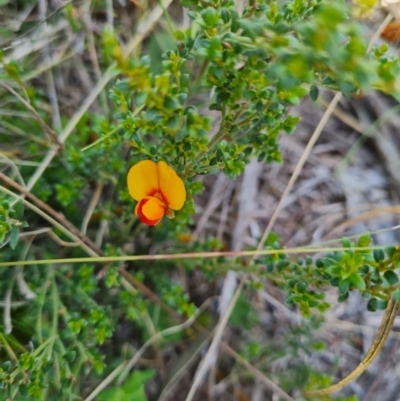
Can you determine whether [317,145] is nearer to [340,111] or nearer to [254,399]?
[340,111]

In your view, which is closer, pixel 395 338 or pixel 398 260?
pixel 398 260

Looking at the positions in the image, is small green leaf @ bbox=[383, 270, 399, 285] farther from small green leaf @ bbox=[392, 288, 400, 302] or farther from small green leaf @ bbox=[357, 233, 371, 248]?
small green leaf @ bbox=[357, 233, 371, 248]

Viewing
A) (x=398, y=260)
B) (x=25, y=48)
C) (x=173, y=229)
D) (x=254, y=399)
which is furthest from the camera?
(x=254, y=399)

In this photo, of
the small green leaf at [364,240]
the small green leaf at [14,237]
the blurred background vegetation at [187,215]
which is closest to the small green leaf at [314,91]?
the blurred background vegetation at [187,215]

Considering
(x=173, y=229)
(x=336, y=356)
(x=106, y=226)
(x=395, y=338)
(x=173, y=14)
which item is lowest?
(x=395, y=338)

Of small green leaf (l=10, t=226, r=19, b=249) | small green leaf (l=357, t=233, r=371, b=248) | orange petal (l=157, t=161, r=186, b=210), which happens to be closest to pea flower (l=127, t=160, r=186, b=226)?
orange petal (l=157, t=161, r=186, b=210)

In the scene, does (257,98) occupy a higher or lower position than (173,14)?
lower

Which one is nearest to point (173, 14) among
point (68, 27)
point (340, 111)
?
point (68, 27)

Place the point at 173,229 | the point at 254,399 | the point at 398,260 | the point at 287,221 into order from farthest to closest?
the point at 287,221 < the point at 254,399 < the point at 173,229 < the point at 398,260
